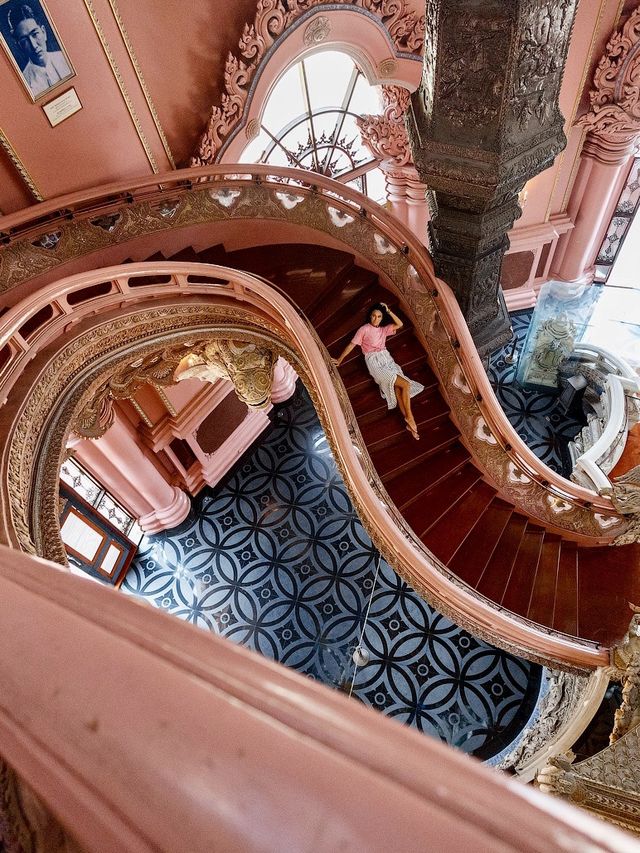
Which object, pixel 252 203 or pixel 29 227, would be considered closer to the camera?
pixel 29 227

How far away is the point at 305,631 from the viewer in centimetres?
605

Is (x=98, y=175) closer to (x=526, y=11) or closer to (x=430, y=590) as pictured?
(x=526, y=11)

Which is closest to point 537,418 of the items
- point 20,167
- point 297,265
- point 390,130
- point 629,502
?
point 629,502

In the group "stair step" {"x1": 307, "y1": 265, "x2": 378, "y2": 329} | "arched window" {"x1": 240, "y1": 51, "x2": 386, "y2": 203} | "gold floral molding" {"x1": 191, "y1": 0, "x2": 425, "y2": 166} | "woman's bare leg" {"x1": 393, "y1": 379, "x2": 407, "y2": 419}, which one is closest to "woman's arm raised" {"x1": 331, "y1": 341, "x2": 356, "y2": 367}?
"stair step" {"x1": 307, "y1": 265, "x2": 378, "y2": 329}

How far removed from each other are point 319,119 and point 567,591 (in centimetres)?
587

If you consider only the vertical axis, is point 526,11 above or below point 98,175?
above

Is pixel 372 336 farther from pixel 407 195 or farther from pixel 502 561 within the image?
pixel 407 195

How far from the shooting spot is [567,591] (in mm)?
4543

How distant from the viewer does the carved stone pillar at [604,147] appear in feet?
20.1

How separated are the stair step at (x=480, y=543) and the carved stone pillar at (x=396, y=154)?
383 cm

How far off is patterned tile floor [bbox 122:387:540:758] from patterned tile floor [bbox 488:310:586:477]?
2417 mm

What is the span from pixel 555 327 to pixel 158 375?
17.0ft

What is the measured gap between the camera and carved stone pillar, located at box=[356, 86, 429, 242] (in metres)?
6.66

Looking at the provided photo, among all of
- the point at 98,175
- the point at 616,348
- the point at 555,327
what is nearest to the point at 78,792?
the point at 98,175
